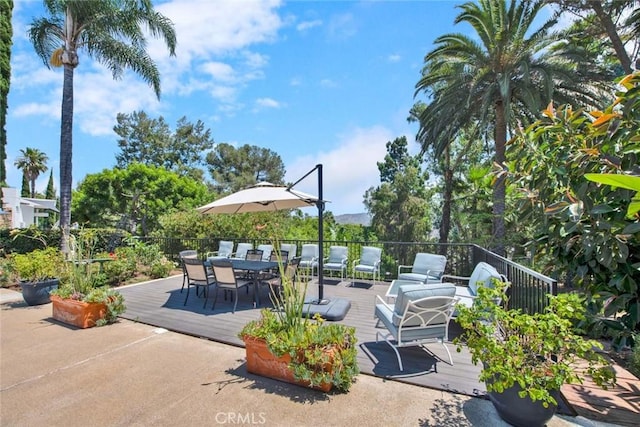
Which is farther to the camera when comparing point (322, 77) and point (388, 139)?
point (388, 139)

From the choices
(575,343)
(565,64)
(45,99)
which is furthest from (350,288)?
(45,99)

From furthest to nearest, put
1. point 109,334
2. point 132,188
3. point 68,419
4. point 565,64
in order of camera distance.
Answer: point 132,188
point 565,64
point 109,334
point 68,419

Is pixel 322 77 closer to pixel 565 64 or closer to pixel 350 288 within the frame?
pixel 350 288

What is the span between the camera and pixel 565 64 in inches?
306

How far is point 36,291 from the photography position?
5.48 meters

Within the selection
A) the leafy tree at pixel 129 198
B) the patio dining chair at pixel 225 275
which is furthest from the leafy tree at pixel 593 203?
the leafy tree at pixel 129 198

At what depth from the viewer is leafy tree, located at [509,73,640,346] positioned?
1804 millimetres

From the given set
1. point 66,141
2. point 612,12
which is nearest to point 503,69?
point 612,12

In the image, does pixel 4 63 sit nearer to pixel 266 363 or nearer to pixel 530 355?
pixel 266 363

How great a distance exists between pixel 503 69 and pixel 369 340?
778 centimetres

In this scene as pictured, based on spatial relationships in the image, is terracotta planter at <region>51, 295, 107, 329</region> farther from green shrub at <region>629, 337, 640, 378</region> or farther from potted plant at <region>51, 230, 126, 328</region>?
green shrub at <region>629, 337, 640, 378</region>

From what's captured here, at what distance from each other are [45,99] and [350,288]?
12354 mm

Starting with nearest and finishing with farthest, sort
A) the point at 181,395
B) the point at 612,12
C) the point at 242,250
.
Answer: the point at 181,395 → the point at 612,12 → the point at 242,250

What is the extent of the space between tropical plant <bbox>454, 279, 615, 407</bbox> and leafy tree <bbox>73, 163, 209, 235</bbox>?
13.8 m
